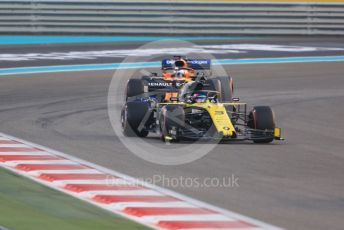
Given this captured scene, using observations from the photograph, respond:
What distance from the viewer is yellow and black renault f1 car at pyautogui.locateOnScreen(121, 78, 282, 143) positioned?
43.5 feet

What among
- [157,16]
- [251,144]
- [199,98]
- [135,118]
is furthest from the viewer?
[157,16]

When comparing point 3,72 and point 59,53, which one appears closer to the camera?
point 3,72

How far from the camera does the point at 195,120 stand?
13.6 m

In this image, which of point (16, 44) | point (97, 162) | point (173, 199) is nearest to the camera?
point (173, 199)

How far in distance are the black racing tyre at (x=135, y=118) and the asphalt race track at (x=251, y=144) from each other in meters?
0.26

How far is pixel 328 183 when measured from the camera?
10.4m

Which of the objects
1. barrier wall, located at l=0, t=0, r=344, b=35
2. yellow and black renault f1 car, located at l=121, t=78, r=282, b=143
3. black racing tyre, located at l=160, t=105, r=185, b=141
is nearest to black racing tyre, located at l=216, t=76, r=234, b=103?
yellow and black renault f1 car, located at l=121, t=78, r=282, b=143

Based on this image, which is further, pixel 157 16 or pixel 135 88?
pixel 157 16

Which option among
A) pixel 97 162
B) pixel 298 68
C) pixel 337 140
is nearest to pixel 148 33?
pixel 298 68

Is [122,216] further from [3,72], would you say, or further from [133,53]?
[133,53]

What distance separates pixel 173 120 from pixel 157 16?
19.4 meters

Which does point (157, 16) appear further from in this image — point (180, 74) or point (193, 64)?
point (180, 74)

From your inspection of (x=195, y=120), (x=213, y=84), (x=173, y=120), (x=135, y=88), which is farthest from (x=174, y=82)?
(x=173, y=120)

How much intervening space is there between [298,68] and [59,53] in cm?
699
